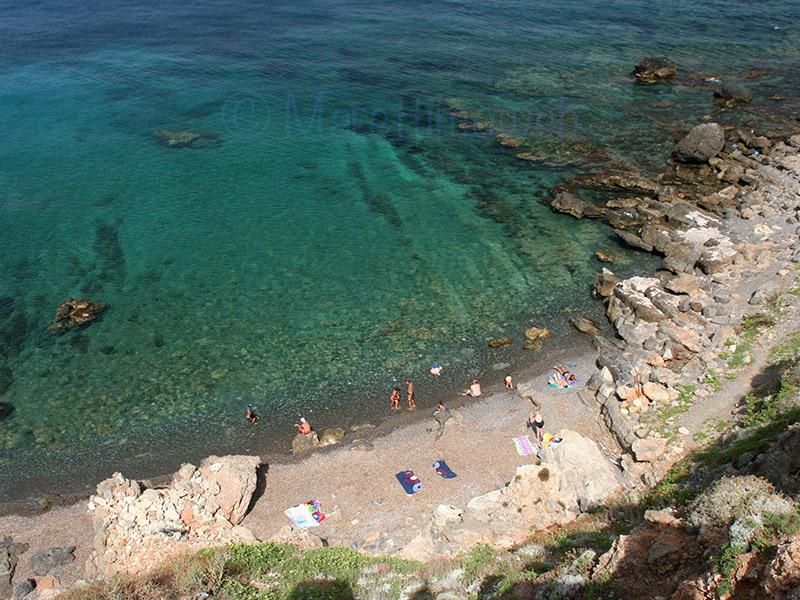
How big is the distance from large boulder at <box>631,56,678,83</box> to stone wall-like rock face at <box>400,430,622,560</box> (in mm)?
60107

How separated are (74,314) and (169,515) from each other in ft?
68.0

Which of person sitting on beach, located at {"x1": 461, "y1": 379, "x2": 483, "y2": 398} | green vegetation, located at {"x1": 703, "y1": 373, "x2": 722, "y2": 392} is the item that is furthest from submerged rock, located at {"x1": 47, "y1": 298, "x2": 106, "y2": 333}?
green vegetation, located at {"x1": 703, "y1": 373, "x2": 722, "y2": 392}

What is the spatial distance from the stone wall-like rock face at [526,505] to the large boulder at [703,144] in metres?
37.4

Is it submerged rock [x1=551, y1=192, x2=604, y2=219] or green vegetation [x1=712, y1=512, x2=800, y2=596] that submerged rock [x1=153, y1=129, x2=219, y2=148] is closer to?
submerged rock [x1=551, y1=192, x2=604, y2=219]

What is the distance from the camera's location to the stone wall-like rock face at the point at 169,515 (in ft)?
77.9

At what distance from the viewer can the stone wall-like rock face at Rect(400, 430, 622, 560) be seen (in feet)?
78.7

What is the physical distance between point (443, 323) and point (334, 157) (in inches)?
1040

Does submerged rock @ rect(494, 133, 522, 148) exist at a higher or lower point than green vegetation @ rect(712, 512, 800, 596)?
lower

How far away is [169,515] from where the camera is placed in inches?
982

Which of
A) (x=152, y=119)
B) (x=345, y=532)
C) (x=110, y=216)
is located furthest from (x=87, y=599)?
(x=152, y=119)

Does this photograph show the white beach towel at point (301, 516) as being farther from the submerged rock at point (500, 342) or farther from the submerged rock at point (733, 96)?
the submerged rock at point (733, 96)

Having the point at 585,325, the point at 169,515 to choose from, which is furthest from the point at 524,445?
the point at 169,515

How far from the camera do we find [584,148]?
191ft

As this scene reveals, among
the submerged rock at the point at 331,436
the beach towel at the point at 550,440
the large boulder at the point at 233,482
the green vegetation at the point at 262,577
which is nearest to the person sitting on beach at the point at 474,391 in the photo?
the beach towel at the point at 550,440
